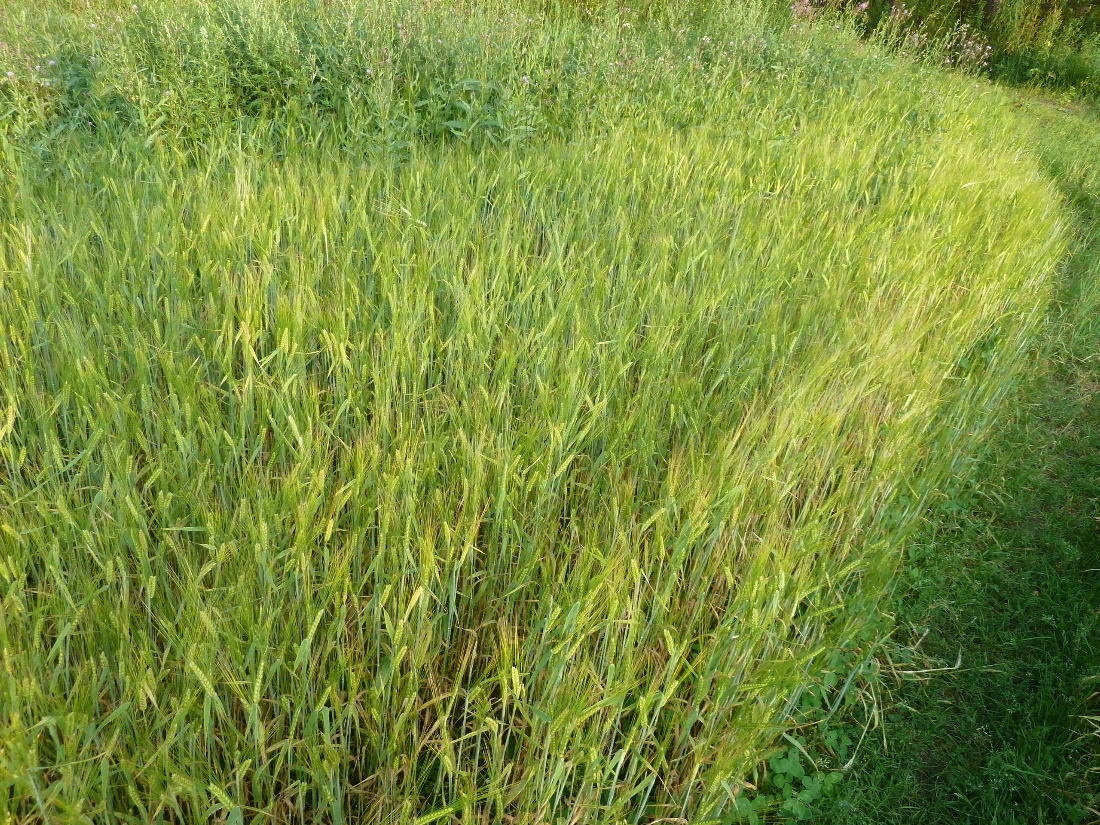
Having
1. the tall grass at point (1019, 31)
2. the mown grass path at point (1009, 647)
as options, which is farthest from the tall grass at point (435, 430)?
the tall grass at point (1019, 31)

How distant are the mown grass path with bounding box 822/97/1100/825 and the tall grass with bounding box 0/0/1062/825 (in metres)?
0.26

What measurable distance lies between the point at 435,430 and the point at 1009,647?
1.73 metres

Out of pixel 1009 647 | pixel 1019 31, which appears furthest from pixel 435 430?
pixel 1019 31

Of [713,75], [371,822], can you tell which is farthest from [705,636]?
[713,75]

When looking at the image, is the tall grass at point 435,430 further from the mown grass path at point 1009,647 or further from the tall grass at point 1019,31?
the tall grass at point 1019,31

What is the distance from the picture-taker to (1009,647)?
2.14 meters

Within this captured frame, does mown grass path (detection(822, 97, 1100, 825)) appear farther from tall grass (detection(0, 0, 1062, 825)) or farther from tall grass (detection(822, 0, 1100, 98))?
tall grass (detection(822, 0, 1100, 98))

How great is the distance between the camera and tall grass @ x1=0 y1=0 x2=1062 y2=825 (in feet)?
4.27

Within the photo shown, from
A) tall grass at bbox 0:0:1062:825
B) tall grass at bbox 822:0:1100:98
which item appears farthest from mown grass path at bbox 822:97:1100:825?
tall grass at bbox 822:0:1100:98

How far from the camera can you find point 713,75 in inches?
202

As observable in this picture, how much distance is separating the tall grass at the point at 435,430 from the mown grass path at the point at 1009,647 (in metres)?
0.26

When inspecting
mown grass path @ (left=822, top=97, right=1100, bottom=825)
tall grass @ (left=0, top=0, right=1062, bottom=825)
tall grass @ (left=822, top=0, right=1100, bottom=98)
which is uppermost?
tall grass @ (left=822, top=0, right=1100, bottom=98)

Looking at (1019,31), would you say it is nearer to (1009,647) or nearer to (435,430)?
(1009,647)

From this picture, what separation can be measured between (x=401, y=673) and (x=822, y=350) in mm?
1686
